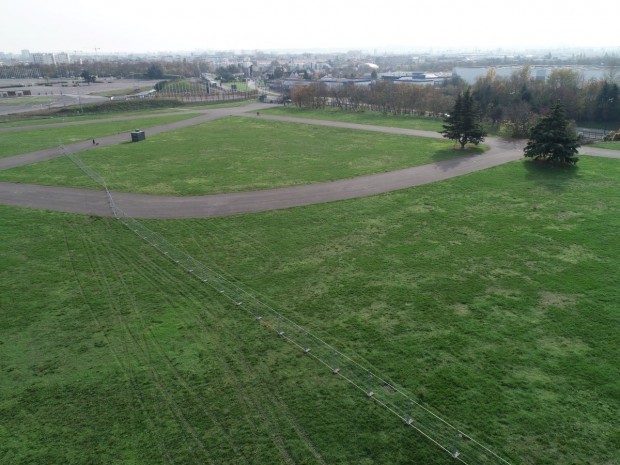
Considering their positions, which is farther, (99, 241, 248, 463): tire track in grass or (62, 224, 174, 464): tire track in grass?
(99, 241, 248, 463): tire track in grass

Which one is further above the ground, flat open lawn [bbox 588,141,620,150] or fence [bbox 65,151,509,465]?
flat open lawn [bbox 588,141,620,150]

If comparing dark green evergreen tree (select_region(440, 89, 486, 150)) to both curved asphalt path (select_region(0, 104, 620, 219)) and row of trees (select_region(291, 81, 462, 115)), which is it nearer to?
curved asphalt path (select_region(0, 104, 620, 219))

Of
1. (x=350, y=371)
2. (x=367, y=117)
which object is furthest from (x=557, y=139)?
(x=367, y=117)

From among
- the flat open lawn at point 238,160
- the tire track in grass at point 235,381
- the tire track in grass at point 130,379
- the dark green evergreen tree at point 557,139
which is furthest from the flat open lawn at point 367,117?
the tire track in grass at point 130,379

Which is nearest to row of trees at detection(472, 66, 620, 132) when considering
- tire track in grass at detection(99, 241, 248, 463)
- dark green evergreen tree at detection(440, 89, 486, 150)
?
dark green evergreen tree at detection(440, 89, 486, 150)

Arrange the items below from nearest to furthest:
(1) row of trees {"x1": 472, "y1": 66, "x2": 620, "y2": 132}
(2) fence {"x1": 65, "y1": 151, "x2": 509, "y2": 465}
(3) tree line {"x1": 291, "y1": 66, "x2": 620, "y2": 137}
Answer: (2) fence {"x1": 65, "y1": 151, "x2": 509, "y2": 465}, (1) row of trees {"x1": 472, "y1": 66, "x2": 620, "y2": 132}, (3) tree line {"x1": 291, "y1": 66, "x2": 620, "y2": 137}

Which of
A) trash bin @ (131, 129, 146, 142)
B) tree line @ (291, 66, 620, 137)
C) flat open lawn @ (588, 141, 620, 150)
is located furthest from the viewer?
tree line @ (291, 66, 620, 137)

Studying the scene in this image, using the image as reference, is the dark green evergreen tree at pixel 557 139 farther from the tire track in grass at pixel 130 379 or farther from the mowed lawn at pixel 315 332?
the tire track in grass at pixel 130 379
